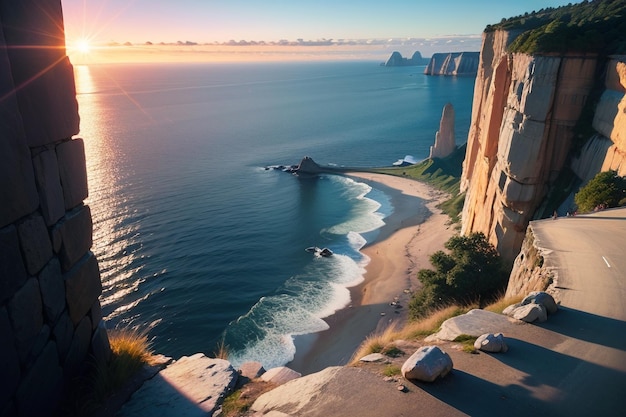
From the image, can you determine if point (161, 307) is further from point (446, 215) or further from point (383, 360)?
point (446, 215)

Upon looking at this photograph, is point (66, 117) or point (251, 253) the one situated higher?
point (66, 117)

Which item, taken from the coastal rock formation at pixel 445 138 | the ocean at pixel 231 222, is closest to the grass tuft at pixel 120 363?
the ocean at pixel 231 222

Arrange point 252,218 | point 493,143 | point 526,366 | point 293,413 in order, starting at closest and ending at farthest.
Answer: point 293,413 → point 526,366 → point 493,143 → point 252,218

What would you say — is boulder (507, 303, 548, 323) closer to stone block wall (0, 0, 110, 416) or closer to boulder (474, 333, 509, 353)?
boulder (474, 333, 509, 353)

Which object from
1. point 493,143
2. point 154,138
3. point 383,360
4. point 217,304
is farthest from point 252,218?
point 154,138

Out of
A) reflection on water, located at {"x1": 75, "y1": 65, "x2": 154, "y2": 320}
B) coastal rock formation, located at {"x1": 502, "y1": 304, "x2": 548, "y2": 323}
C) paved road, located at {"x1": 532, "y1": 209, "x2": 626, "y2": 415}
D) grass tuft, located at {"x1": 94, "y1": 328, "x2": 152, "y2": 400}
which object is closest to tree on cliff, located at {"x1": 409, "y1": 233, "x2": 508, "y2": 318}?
paved road, located at {"x1": 532, "y1": 209, "x2": 626, "y2": 415}
